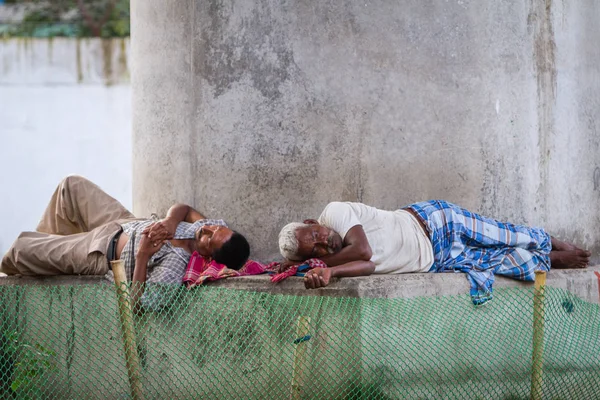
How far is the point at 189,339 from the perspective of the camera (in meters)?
5.25

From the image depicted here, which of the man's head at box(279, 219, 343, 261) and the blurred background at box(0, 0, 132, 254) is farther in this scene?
the blurred background at box(0, 0, 132, 254)

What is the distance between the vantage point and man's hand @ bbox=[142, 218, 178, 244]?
5.86 meters

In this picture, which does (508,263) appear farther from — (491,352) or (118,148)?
(118,148)

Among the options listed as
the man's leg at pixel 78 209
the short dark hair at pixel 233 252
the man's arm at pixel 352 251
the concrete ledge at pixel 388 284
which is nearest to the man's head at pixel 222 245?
the short dark hair at pixel 233 252

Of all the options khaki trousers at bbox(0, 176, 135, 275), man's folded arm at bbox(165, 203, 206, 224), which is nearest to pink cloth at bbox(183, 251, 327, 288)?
man's folded arm at bbox(165, 203, 206, 224)

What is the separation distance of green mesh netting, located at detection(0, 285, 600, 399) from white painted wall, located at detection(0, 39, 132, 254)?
8425 millimetres

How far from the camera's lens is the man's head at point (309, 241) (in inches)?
215

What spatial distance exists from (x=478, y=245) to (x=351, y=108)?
1.20 meters

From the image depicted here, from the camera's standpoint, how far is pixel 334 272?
523 centimetres

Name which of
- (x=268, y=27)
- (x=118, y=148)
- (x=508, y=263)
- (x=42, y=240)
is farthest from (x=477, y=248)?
(x=118, y=148)

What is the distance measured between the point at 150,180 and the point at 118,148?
7769 mm

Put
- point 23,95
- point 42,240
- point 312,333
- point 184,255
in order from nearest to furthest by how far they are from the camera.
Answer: point 312,333, point 184,255, point 42,240, point 23,95

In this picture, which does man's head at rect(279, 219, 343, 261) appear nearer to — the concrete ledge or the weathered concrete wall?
the concrete ledge

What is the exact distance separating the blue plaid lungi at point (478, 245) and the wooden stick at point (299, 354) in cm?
133
